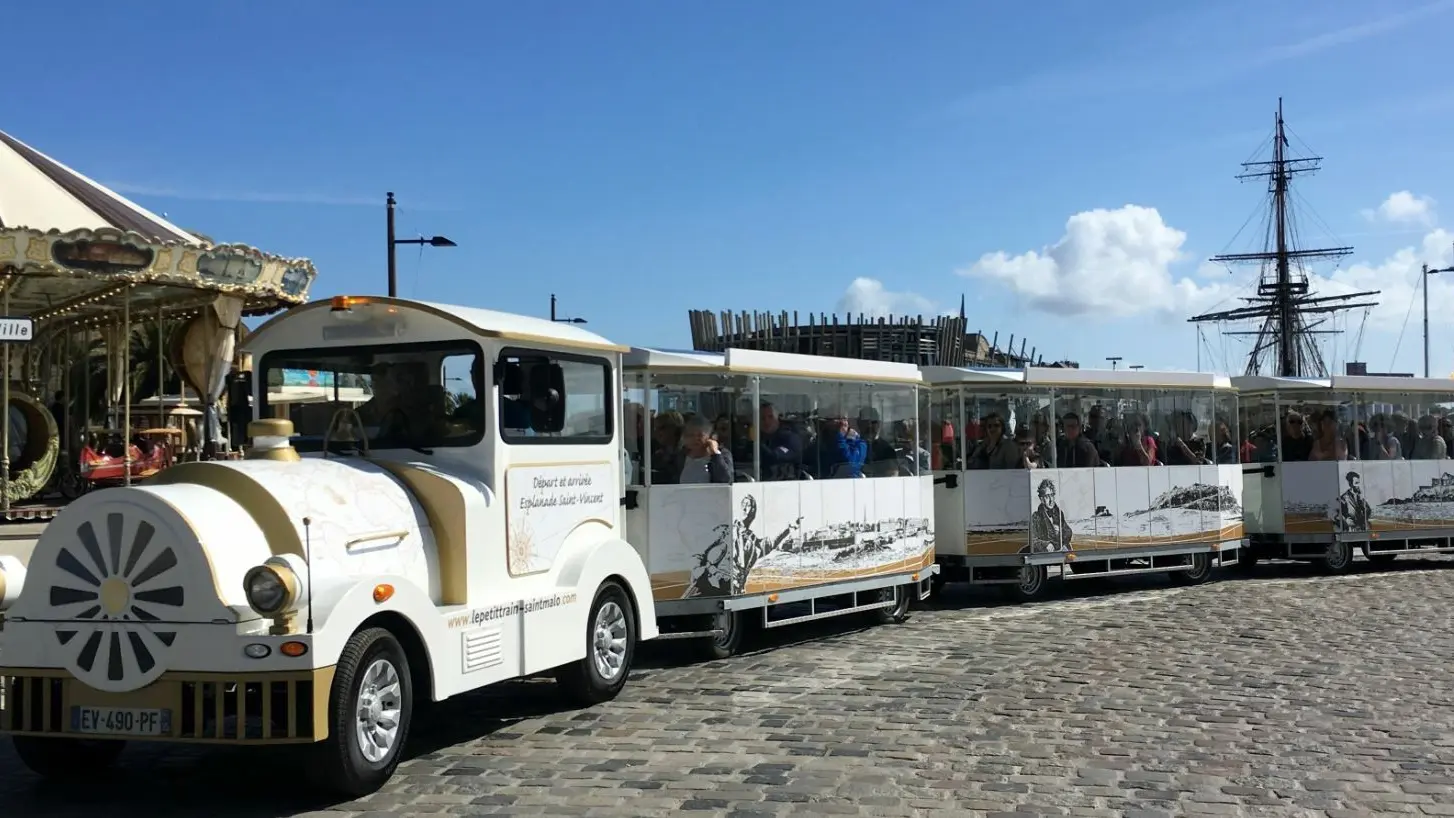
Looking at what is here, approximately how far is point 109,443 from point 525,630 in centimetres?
1936

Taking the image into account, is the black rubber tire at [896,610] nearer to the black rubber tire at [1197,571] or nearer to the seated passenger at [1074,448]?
the seated passenger at [1074,448]

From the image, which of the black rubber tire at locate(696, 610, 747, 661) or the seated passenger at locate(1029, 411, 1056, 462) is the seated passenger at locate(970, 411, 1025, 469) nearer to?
the seated passenger at locate(1029, 411, 1056, 462)

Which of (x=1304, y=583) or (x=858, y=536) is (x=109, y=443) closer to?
(x=858, y=536)

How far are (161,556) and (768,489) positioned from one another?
20.2 ft

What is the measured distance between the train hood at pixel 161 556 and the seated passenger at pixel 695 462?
4526 millimetres

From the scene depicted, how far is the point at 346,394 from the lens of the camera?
817cm

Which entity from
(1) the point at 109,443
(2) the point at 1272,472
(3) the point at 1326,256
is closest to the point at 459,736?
(2) the point at 1272,472

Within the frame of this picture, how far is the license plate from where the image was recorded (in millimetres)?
6156

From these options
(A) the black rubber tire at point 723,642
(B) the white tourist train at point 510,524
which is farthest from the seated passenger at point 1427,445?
(A) the black rubber tire at point 723,642

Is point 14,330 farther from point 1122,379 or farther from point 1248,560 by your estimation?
point 1248,560

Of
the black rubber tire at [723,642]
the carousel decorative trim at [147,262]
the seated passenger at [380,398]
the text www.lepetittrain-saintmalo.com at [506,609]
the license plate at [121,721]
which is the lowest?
the black rubber tire at [723,642]

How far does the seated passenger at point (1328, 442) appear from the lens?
18.0 metres

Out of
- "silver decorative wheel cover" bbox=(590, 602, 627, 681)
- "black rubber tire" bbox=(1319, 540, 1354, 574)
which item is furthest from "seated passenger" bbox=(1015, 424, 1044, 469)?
"silver decorative wheel cover" bbox=(590, 602, 627, 681)

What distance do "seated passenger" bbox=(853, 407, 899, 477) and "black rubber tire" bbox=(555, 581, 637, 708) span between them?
4.28m
